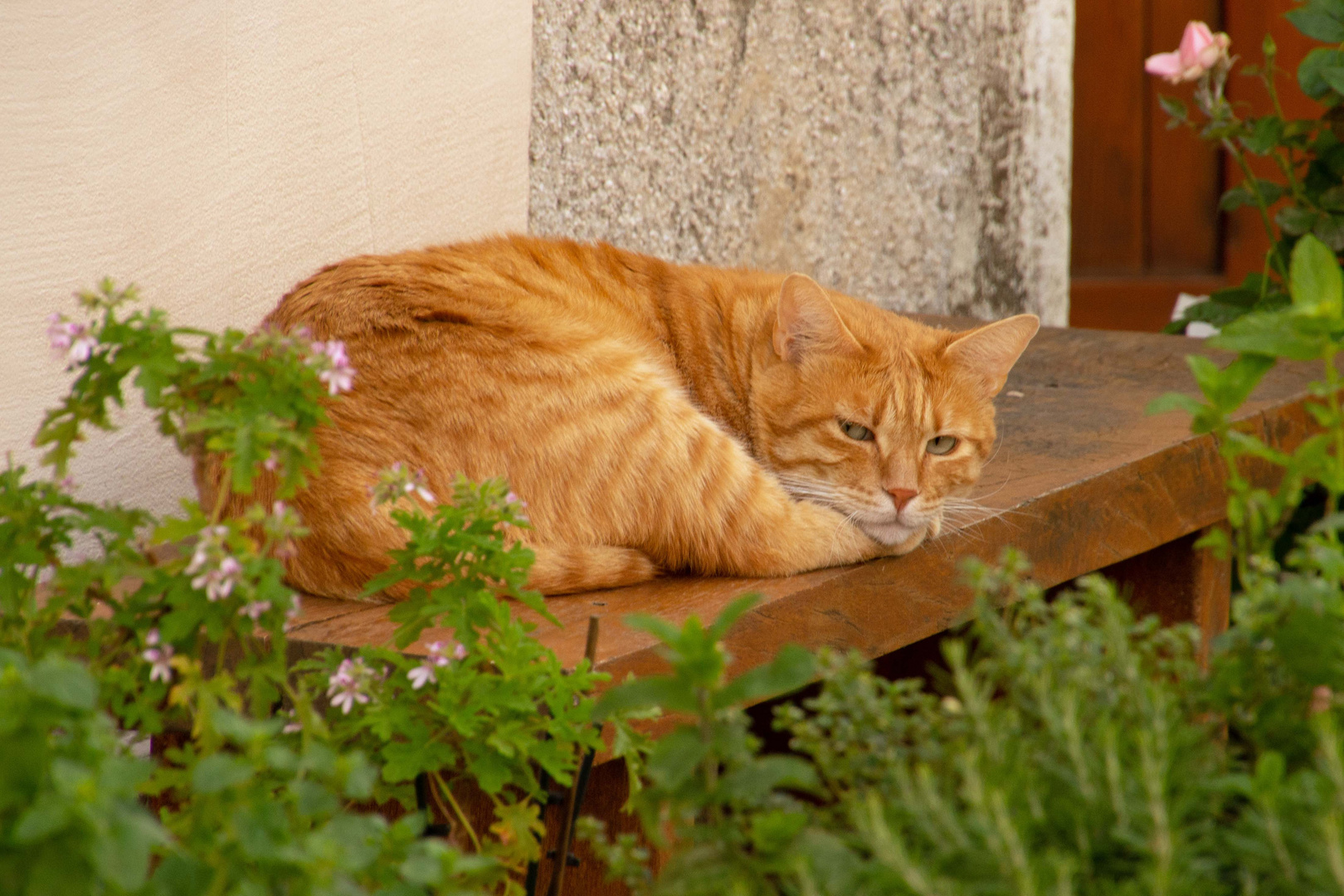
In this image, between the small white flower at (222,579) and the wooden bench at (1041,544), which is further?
the wooden bench at (1041,544)

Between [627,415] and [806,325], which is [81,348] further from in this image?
[806,325]

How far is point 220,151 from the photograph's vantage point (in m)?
2.34

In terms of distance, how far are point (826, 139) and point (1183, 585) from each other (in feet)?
6.00

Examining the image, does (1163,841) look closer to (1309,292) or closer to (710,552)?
(1309,292)

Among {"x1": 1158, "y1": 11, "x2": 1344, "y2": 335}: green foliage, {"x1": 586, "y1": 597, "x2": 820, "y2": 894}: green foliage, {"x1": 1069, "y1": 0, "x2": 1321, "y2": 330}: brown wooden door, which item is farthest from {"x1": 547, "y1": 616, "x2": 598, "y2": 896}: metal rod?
{"x1": 1069, "y1": 0, "x2": 1321, "y2": 330}: brown wooden door

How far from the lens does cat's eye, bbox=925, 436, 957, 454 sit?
94.7 inches

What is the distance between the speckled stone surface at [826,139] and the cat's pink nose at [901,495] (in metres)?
1.27

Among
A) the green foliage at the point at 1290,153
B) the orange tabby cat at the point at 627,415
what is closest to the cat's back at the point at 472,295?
the orange tabby cat at the point at 627,415

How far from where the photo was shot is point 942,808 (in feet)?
Result: 2.52

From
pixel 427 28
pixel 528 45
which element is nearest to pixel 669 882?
pixel 427 28

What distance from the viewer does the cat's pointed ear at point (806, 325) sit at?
2.40m

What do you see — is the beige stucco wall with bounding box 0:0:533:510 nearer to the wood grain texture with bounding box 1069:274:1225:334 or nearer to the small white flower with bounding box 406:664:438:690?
the small white flower with bounding box 406:664:438:690

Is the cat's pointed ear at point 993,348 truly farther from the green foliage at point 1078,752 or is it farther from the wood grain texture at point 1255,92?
the wood grain texture at point 1255,92

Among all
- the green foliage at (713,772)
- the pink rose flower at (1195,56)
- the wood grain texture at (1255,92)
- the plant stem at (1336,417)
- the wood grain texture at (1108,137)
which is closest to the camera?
the green foliage at (713,772)
